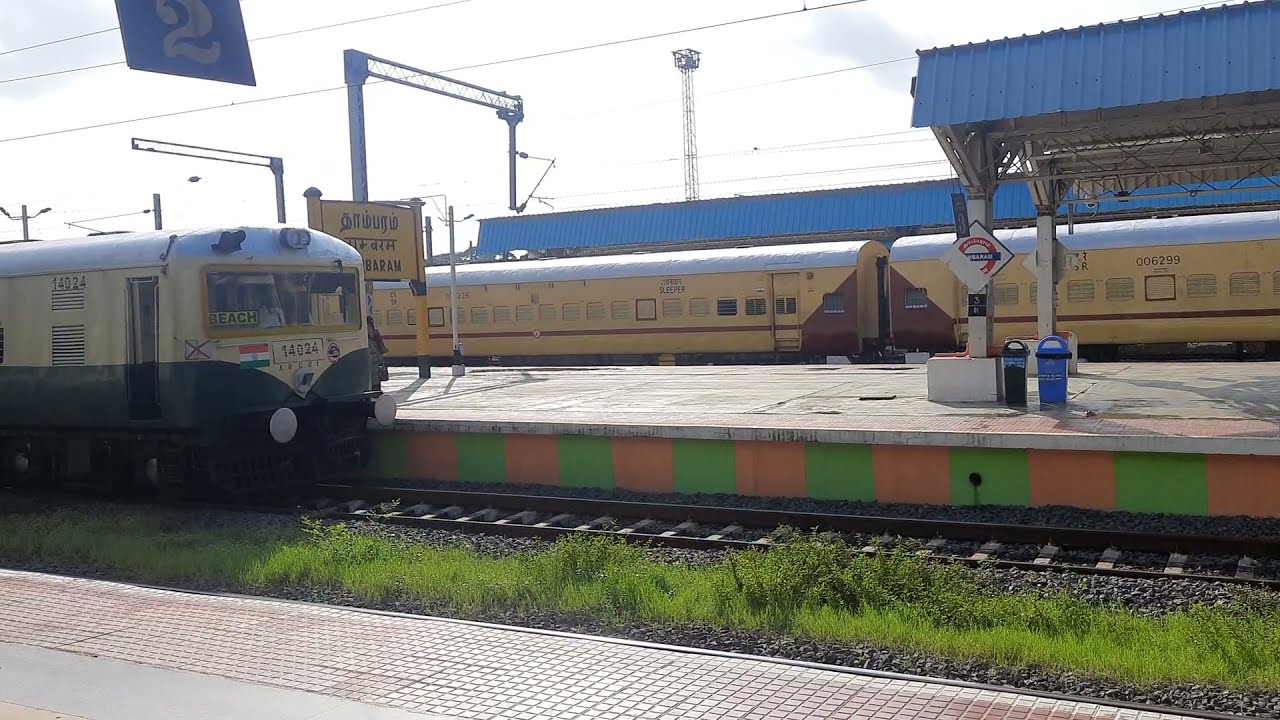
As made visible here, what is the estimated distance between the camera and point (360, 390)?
14.4 meters

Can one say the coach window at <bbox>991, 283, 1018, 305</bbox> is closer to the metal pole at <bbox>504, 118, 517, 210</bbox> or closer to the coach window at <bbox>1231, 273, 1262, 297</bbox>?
the coach window at <bbox>1231, 273, 1262, 297</bbox>

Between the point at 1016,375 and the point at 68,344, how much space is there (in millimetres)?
12133

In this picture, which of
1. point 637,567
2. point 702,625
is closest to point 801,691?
point 702,625

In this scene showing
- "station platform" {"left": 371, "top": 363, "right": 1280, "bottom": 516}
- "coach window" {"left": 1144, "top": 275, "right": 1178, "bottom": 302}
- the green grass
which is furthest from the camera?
"coach window" {"left": 1144, "top": 275, "right": 1178, "bottom": 302}

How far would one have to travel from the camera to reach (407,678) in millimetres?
5988

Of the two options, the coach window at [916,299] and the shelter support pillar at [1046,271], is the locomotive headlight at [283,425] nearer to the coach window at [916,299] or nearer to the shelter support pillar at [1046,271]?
the shelter support pillar at [1046,271]

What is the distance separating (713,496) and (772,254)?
48.8ft

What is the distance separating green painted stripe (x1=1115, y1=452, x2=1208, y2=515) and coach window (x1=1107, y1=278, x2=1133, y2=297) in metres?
13.4

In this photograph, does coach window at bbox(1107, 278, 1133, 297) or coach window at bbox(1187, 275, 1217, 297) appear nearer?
coach window at bbox(1187, 275, 1217, 297)

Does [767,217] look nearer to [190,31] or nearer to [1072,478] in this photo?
[1072,478]

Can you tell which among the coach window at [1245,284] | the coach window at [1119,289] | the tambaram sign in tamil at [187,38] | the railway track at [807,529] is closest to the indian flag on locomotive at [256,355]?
the railway track at [807,529]

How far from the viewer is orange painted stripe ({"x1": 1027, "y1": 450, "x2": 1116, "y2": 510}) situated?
36.3 feet

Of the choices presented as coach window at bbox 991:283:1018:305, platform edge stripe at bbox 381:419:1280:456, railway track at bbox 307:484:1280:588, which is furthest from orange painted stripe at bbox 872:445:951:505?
coach window at bbox 991:283:1018:305

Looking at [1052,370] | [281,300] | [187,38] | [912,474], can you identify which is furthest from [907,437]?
[187,38]
